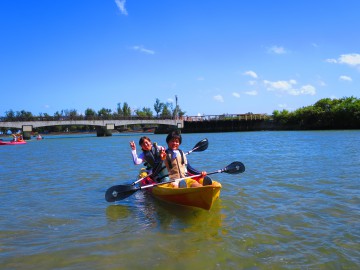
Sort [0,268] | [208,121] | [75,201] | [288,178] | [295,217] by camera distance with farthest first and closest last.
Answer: [208,121], [288,178], [75,201], [295,217], [0,268]

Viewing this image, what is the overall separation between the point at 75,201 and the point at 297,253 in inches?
289

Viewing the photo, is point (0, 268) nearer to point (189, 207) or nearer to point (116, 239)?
point (116, 239)

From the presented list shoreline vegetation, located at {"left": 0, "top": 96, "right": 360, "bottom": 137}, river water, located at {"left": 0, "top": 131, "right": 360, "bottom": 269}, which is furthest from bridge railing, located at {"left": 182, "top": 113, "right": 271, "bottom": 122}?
river water, located at {"left": 0, "top": 131, "right": 360, "bottom": 269}

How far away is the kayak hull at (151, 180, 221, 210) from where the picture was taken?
25.8 feet

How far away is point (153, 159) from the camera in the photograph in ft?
35.3

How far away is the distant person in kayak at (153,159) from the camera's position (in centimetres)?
1025

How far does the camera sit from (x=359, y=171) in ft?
44.5

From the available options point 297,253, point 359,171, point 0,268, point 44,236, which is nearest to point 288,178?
point 359,171

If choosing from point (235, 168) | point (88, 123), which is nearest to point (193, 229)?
point (235, 168)

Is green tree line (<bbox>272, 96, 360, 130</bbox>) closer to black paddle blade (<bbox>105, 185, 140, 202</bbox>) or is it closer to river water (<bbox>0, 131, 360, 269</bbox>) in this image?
river water (<bbox>0, 131, 360, 269</bbox>)

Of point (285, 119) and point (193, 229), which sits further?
point (285, 119)

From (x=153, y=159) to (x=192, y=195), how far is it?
112 inches

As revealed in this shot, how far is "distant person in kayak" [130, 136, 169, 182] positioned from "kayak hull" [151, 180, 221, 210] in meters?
0.80

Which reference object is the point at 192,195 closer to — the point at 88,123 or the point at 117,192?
the point at 117,192
